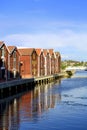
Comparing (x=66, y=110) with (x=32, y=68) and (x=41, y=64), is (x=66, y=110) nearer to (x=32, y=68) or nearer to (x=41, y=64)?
(x=32, y=68)

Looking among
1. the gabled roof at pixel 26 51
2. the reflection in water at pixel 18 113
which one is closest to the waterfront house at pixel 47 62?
the gabled roof at pixel 26 51

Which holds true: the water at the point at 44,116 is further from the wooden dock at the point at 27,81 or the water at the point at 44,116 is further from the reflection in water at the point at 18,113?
the wooden dock at the point at 27,81

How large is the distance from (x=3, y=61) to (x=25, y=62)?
70.6 feet

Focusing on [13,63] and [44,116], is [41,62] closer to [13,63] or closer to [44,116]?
[13,63]

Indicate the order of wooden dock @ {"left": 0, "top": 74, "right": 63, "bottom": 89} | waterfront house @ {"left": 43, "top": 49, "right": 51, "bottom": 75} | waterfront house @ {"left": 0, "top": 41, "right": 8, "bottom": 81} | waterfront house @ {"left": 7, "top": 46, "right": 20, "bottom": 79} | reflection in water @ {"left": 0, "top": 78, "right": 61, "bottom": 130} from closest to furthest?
reflection in water @ {"left": 0, "top": 78, "right": 61, "bottom": 130} < wooden dock @ {"left": 0, "top": 74, "right": 63, "bottom": 89} < waterfront house @ {"left": 0, "top": 41, "right": 8, "bottom": 81} < waterfront house @ {"left": 7, "top": 46, "right": 20, "bottom": 79} < waterfront house @ {"left": 43, "top": 49, "right": 51, "bottom": 75}

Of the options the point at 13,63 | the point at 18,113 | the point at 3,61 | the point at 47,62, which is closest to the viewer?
the point at 18,113

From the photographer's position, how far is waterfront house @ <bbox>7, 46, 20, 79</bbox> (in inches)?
2985

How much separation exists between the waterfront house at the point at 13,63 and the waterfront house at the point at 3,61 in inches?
75.6

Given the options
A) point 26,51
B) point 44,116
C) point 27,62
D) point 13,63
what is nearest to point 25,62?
point 27,62

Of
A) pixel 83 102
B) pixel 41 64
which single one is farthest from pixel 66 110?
pixel 41 64

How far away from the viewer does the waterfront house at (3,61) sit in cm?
7069

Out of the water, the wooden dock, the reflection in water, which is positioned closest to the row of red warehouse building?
the wooden dock

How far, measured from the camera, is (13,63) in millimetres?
78438

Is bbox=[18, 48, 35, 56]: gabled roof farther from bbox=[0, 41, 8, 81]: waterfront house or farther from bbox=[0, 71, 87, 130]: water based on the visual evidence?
bbox=[0, 71, 87, 130]: water
